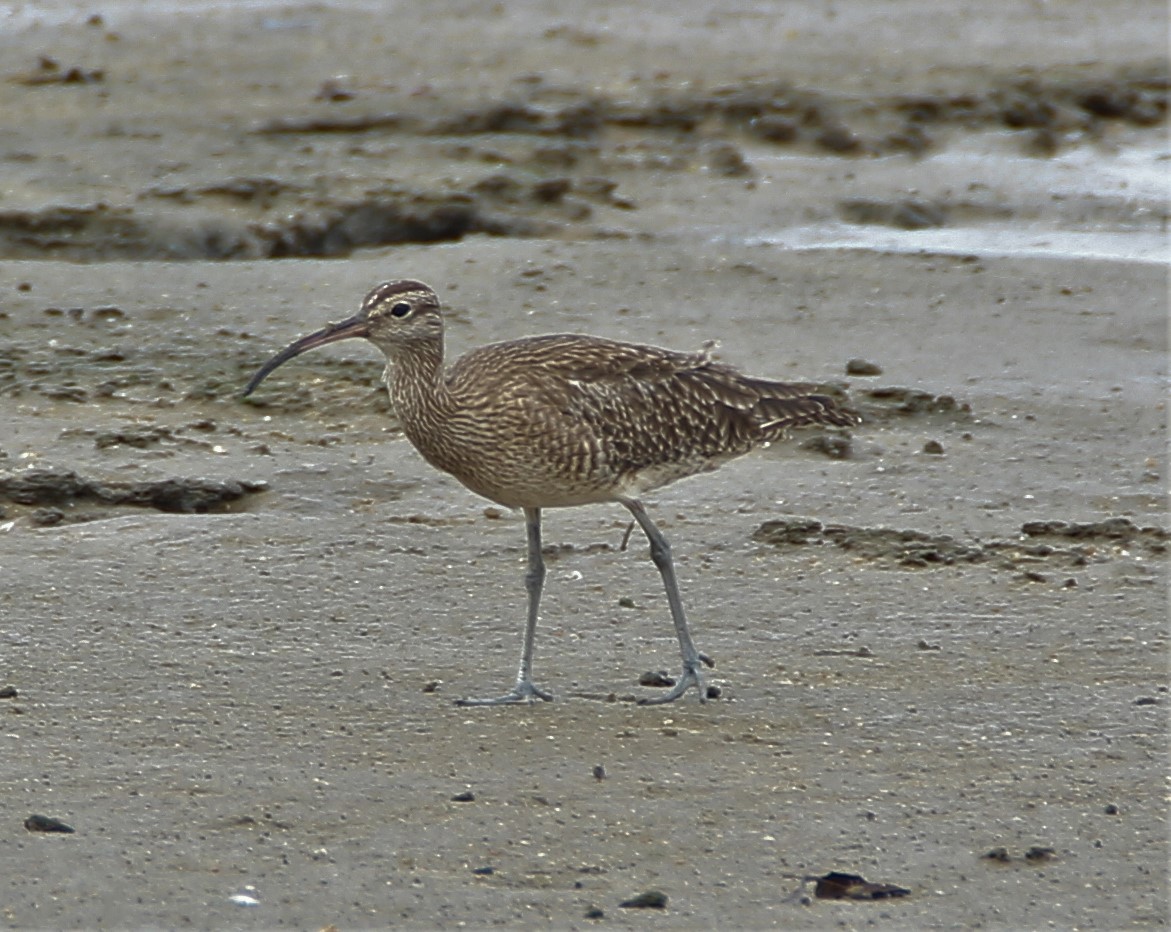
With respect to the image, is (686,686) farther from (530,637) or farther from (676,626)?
(530,637)

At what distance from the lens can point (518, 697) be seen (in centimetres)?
663

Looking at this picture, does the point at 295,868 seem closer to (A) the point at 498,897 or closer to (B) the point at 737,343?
(A) the point at 498,897

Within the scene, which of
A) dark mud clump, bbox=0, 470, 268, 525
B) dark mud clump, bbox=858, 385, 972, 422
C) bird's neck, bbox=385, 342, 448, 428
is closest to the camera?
bird's neck, bbox=385, 342, 448, 428

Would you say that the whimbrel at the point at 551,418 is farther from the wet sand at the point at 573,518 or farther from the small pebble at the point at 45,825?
the small pebble at the point at 45,825

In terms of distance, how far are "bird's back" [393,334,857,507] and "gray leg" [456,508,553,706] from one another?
15cm

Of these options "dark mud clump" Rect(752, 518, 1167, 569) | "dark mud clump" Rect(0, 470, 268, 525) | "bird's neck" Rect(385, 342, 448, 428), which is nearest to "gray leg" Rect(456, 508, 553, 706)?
"bird's neck" Rect(385, 342, 448, 428)

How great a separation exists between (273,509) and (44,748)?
2.40 m

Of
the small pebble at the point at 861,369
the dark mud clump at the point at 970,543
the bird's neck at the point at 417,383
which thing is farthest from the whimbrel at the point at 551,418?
the small pebble at the point at 861,369

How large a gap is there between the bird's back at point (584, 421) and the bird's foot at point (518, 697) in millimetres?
664

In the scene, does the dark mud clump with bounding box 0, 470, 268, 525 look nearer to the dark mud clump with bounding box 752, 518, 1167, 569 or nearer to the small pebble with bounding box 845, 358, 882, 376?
the dark mud clump with bounding box 752, 518, 1167, 569

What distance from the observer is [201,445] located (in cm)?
894

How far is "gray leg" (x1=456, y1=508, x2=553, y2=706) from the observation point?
6633 millimetres

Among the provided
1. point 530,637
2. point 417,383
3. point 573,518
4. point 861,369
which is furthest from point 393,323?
point 861,369

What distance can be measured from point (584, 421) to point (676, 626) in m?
0.76
